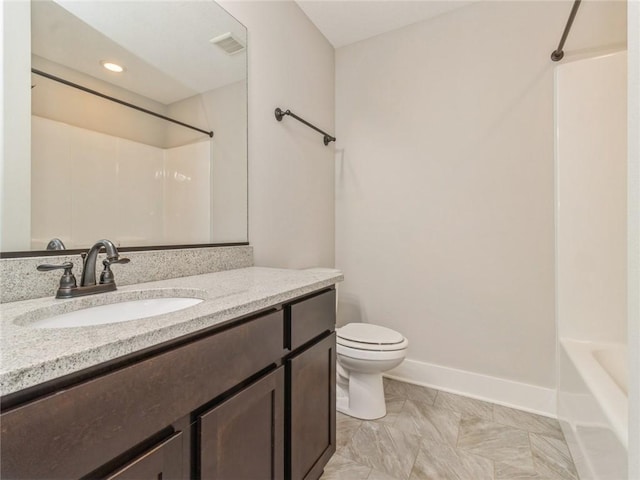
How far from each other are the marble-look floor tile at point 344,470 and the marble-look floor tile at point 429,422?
371 millimetres

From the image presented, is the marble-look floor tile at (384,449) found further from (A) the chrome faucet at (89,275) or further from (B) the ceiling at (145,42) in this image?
(B) the ceiling at (145,42)

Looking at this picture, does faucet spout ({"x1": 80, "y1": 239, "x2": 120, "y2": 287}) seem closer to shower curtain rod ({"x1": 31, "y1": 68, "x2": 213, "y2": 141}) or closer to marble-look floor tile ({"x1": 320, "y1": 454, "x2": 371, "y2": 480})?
shower curtain rod ({"x1": 31, "y1": 68, "x2": 213, "y2": 141})

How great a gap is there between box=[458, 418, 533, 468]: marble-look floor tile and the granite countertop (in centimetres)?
117

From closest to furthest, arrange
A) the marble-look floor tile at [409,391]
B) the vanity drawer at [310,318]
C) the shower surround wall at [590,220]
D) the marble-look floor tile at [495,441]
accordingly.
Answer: the vanity drawer at [310,318] < the marble-look floor tile at [495,441] < the shower surround wall at [590,220] < the marble-look floor tile at [409,391]

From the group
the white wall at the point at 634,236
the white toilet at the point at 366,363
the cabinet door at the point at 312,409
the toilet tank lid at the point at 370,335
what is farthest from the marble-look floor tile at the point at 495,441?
the white wall at the point at 634,236

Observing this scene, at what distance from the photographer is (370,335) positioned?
178cm

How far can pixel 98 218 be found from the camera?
3.42ft

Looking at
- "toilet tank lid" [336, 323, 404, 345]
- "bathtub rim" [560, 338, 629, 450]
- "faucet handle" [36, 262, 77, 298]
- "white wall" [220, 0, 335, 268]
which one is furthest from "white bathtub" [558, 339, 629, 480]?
"faucet handle" [36, 262, 77, 298]

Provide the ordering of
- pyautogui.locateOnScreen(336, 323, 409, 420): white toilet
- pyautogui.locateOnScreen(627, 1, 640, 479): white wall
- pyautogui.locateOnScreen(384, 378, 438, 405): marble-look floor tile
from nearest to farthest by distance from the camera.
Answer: pyautogui.locateOnScreen(627, 1, 640, 479): white wall
pyautogui.locateOnScreen(336, 323, 409, 420): white toilet
pyautogui.locateOnScreen(384, 378, 438, 405): marble-look floor tile

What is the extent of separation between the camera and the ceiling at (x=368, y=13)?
1.99 m

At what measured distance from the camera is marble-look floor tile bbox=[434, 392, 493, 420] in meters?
1.78

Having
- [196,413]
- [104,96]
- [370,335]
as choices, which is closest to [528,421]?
[370,335]

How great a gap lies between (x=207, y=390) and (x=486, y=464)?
4.53ft

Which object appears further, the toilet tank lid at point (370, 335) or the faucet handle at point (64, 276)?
the toilet tank lid at point (370, 335)
